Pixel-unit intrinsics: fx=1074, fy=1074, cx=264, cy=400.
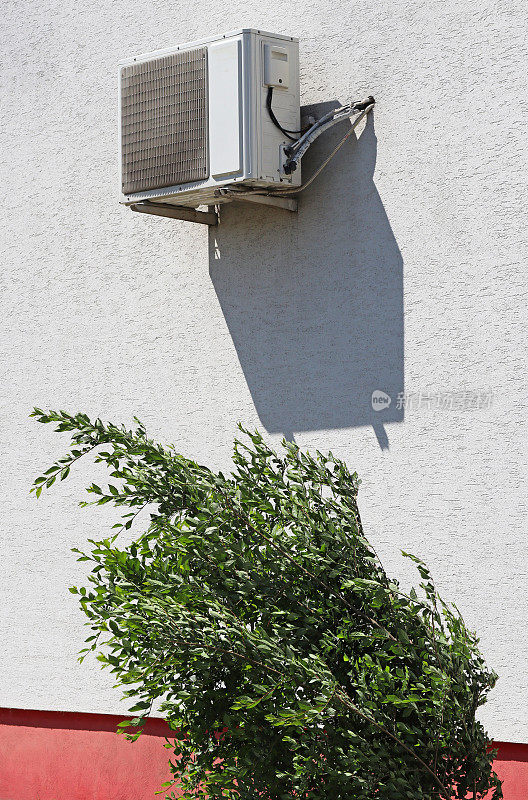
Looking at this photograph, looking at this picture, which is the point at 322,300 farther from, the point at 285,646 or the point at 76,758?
the point at 76,758

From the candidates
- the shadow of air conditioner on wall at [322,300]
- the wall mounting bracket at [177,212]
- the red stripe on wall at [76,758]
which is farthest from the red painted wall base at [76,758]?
the wall mounting bracket at [177,212]

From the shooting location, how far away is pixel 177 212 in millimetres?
5559

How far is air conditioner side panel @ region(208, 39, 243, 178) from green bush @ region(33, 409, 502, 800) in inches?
79.4

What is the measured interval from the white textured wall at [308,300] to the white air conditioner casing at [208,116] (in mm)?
272

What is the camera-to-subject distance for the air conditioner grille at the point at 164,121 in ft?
16.9

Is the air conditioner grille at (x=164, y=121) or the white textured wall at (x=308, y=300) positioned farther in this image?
the air conditioner grille at (x=164, y=121)

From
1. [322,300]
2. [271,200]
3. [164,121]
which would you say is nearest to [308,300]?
[322,300]

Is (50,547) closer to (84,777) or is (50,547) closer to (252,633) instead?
(84,777)

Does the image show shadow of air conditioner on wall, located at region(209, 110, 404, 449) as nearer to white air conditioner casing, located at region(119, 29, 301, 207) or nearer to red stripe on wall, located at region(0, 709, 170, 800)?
white air conditioner casing, located at region(119, 29, 301, 207)

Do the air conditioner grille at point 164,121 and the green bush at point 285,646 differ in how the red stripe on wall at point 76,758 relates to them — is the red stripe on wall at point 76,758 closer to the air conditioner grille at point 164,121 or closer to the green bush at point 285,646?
the green bush at point 285,646

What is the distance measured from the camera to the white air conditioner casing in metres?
5.00

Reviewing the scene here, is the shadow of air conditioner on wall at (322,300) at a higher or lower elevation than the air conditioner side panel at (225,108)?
lower

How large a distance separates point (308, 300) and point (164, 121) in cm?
113

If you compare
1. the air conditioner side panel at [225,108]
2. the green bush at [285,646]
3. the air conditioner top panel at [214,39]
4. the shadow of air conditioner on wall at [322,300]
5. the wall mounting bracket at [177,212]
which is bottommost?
the green bush at [285,646]
